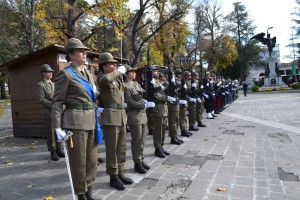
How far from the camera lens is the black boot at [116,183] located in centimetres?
472

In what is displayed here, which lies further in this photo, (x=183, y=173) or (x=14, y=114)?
(x=14, y=114)

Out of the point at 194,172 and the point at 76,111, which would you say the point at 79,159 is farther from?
the point at 194,172

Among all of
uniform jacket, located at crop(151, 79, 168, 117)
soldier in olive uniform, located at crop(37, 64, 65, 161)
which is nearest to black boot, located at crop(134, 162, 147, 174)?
uniform jacket, located at crop(151, 79, 168, 117)

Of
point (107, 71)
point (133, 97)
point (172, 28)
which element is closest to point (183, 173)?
point (133, 97)

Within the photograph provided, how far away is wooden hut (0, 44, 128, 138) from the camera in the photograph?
9391 mm

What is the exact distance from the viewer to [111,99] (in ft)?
16.2

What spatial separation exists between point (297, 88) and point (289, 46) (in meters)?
26.5

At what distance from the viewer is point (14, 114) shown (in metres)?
10.5

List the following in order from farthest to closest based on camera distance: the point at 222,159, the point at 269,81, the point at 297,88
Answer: the point at 269,81 < the point at 297,88 < the point at 222,159

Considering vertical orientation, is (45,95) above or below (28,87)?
below

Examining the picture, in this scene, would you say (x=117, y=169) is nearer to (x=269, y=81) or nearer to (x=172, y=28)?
(x=172, y=28)

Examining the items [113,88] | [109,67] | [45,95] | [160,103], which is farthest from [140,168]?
[45,95]

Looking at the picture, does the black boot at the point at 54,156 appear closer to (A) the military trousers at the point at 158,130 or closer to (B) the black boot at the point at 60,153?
(B) the black boot at the point at 60,153

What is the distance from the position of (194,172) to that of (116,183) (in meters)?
1.52
